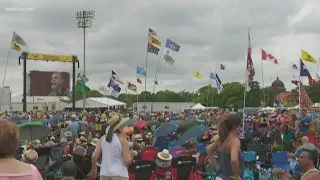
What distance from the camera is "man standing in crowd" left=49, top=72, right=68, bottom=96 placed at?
57388 millimetres

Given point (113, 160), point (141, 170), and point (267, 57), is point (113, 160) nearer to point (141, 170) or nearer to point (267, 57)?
point (141, 170)

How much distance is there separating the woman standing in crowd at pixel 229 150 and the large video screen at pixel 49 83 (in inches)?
2078

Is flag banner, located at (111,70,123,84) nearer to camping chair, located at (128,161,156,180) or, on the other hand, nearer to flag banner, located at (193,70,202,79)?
flag banner, located at (193,70,202,79)

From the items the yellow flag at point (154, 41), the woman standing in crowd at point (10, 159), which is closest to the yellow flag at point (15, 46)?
the yellow flag at point (154, 41)

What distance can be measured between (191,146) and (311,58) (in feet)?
63.8

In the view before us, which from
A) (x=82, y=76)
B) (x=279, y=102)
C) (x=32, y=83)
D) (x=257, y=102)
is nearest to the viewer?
(x=82, y=76)

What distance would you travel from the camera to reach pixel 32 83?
55.8m

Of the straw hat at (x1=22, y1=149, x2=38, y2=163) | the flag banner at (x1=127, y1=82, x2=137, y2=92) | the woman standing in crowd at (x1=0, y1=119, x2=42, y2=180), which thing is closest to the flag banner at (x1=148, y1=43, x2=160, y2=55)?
the flag banner at (x1=127, y1=82, x2=137, y2=92)

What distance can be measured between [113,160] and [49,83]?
53255 millimetres

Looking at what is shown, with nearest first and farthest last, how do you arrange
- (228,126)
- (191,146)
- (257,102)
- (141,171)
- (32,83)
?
(228,126) → (141,171) → (191,146) → (32,83) → (257,102)

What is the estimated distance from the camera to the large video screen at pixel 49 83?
55.8 metres

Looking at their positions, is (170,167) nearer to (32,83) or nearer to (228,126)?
(228,126)

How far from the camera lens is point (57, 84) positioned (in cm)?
5809

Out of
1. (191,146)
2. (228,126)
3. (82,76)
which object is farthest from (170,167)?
(82,76)
